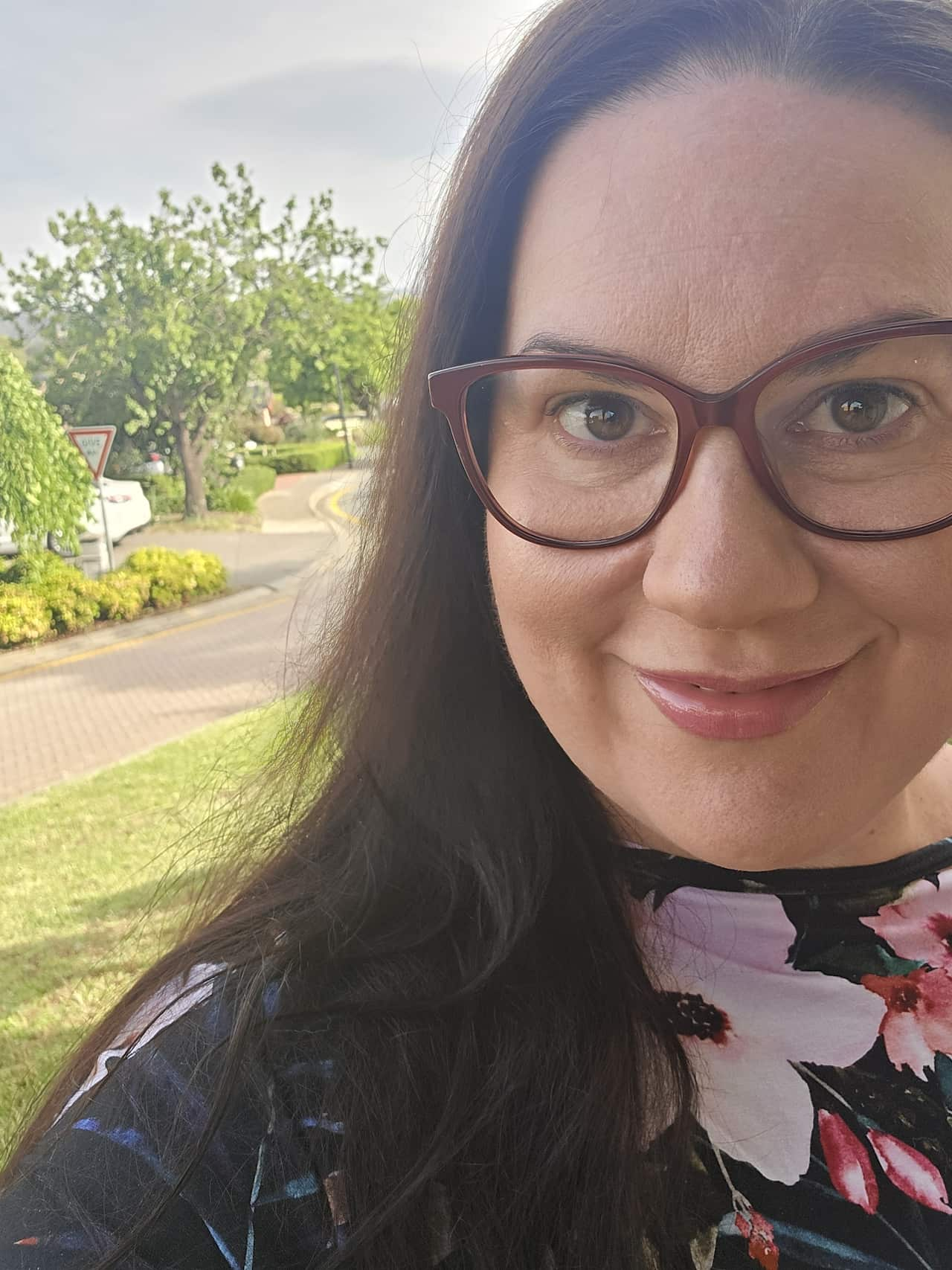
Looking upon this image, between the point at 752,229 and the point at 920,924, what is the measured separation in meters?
0.86

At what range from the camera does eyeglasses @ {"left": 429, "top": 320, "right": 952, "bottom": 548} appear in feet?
2.67

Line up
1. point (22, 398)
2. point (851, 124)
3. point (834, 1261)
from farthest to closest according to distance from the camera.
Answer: point (22, 398), point (834, 1261), point (851, 124)

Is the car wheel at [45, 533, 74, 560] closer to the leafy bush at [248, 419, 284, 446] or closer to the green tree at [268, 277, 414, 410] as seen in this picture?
the green tree at [268, 277, 414, 410]

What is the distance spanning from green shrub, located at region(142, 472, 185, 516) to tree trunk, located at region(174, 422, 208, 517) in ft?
2.17

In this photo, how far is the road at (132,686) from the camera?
7301 millimetres

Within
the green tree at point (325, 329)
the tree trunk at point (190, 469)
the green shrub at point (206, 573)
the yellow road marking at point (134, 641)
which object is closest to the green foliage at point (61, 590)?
the yellow road marking at point (134, 641)

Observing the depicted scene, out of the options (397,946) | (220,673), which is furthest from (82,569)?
(397,946)

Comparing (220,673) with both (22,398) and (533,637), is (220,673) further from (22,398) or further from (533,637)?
(533,637)

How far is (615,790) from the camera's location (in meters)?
1.03

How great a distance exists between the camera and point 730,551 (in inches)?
32.5

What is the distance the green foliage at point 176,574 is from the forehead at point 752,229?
12.8m

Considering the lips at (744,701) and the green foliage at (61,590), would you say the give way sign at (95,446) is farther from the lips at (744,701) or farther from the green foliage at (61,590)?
the lips at (744,701)

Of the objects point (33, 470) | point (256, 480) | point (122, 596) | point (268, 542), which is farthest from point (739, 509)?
point (256, 480)

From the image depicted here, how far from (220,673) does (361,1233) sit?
8.94 m
